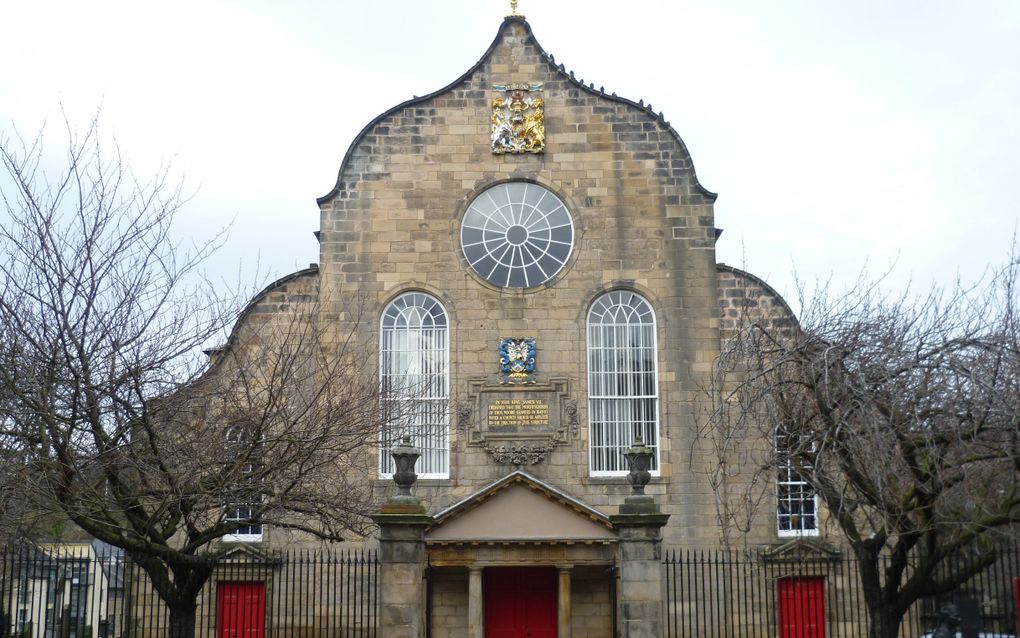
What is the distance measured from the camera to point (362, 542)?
23.7 metres

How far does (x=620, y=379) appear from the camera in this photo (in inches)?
961

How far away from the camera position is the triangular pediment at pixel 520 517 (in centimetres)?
2159

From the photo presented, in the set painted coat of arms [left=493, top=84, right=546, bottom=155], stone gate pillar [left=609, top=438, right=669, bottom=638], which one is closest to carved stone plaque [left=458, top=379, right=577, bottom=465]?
stone gate pillar [left=609, top=438, right=669, bottom=638]

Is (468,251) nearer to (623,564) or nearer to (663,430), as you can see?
(663,430)

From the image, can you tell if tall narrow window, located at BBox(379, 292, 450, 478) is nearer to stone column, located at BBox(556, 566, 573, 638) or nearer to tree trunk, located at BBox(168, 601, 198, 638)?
stone column, located at BBox(556, 566, 573, 638)

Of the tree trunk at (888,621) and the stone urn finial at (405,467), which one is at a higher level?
the stone urn finial at (405,467)

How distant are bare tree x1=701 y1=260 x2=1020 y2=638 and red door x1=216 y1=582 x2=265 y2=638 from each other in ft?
39.9

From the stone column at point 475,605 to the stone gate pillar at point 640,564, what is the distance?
116 inches

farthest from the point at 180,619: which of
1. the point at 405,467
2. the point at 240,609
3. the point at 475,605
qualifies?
the point at 240,609

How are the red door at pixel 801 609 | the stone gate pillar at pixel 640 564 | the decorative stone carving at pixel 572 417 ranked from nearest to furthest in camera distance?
the stone gate pillar at pixel 640 564 < the red door at pixel 801 609 < the decorative stone carving at pixel 572 417

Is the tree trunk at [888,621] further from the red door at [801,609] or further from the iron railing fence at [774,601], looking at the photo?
the red door at [801,609]

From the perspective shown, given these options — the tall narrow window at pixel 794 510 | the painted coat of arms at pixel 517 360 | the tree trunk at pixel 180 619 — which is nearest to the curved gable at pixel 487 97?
the painted coat of arms at pixel 517 360

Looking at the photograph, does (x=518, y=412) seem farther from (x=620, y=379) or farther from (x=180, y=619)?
(x=180, y=619)

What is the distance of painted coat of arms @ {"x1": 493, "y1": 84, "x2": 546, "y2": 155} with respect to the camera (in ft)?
83.1
